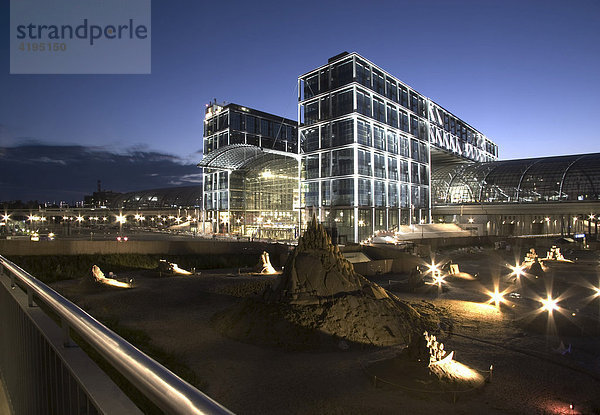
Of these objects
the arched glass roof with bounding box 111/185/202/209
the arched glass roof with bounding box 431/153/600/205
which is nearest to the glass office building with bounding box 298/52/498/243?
the arched glass roof with bounding box 431/153/600/205

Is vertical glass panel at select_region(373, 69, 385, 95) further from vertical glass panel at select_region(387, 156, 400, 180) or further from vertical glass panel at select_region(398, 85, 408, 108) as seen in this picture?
vertical glass panel at select_region(387, 156, 400, 180)

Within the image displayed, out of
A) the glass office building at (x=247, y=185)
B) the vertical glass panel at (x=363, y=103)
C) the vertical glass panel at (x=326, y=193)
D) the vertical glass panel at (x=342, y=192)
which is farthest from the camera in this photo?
the glass office building at (x=247, y=185)

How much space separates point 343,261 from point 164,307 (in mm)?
10257

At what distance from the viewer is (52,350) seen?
3256 millimetres

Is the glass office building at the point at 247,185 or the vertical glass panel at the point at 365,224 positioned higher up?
the glass office building at the point at 247,185

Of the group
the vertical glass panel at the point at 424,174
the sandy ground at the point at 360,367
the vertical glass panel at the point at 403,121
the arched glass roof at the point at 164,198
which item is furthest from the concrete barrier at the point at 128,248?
the arched glass roof at the point at 164,198

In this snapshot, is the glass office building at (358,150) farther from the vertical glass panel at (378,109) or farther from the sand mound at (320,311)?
the sand mound at (320,311)

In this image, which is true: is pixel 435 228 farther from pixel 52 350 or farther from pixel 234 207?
pixel 52 350

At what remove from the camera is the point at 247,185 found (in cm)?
9488

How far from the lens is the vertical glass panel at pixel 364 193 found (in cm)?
6794

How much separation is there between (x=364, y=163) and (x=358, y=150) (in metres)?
2.85

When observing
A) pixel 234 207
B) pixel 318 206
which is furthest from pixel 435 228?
pixel 234 207

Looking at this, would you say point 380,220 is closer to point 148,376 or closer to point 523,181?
point 523,181

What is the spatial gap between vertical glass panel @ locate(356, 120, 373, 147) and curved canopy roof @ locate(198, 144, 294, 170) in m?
14.9
